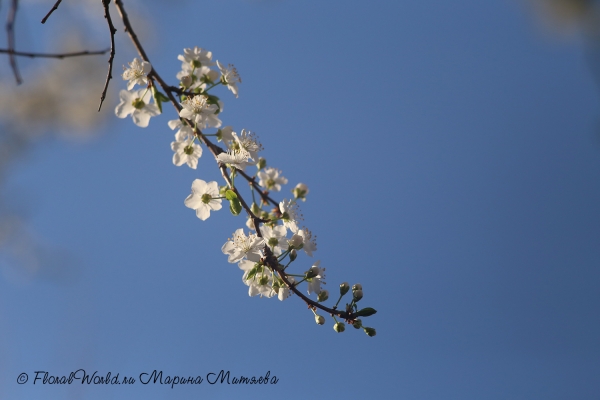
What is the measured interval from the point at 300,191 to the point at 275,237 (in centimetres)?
44

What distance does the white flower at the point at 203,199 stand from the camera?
5.39ft

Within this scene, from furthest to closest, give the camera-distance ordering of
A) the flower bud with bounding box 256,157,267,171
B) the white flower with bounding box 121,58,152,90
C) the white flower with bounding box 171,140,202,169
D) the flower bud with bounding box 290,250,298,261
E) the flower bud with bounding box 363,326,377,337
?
the flower bud with bounding box 256,157,267,171 → the white flower with bounding box 171,140,202,169 → the white flower with bounding box 121,58,152,90 → the flower bud with bounding box 290,250,298,261 → the flower bud with bounding box 363,326,377,337

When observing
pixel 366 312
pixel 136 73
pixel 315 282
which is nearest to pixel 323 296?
pixel 315 282

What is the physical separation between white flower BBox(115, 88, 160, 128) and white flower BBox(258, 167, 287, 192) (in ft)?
1.62

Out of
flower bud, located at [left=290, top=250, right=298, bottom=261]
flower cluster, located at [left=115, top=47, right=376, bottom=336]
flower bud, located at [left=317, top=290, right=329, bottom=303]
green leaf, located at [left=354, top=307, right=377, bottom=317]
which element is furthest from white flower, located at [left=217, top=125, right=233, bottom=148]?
green leaf, located at [left=354, top=307, right=377, bottom=317]

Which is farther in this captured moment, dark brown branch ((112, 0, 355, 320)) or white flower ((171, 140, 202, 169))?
white flower ((171, 140, 202, 169))

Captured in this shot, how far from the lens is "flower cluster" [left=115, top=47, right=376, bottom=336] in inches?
57.4

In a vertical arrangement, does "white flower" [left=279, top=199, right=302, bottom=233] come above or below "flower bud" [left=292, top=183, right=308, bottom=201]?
below

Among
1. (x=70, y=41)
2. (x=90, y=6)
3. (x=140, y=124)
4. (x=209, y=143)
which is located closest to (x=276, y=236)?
(x=209, y=143)

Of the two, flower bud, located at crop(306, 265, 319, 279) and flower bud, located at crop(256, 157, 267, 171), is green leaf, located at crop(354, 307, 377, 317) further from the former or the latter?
flower bud, located at crop(256, 157, 267, 171)

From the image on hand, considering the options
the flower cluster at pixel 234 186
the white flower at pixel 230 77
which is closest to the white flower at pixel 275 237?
the flower cluster at pixel 234 186

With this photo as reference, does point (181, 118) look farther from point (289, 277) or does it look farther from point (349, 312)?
point (349, 312)

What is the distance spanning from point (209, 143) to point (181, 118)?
0.53 feet

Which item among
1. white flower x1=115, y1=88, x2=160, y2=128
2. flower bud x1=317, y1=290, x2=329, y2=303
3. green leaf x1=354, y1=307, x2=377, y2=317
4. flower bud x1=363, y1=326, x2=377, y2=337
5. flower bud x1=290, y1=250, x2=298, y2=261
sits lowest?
flower bud x1=363, y1=326, x2=377, y2=337
